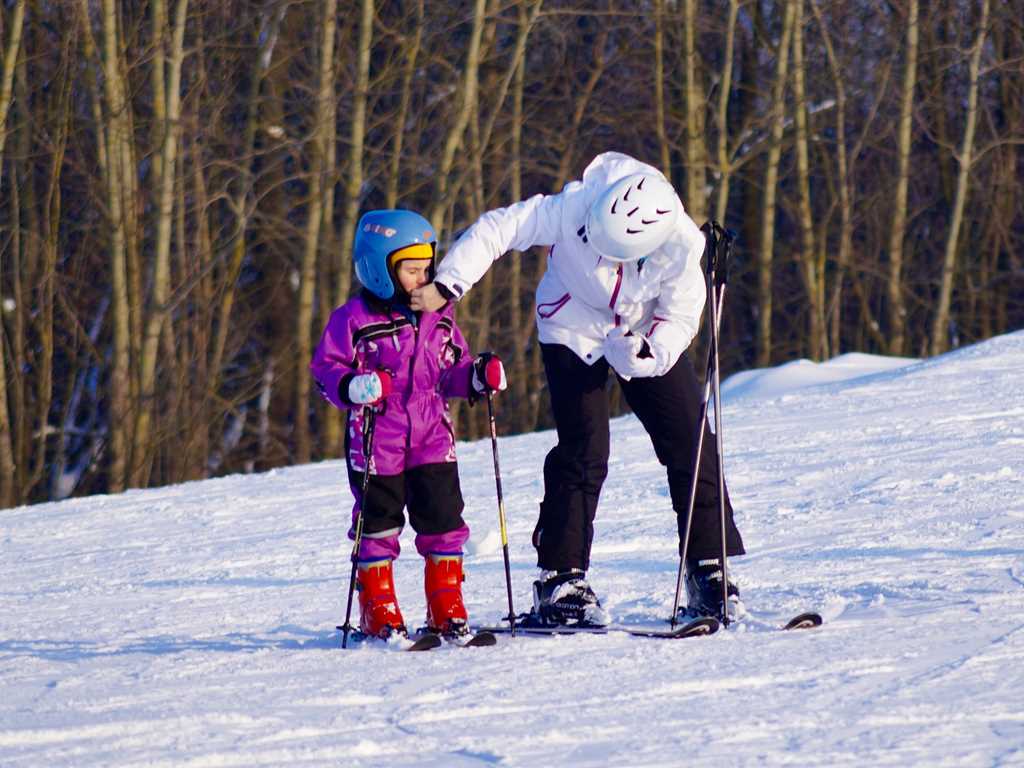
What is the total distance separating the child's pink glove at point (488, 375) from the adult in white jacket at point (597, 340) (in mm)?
227

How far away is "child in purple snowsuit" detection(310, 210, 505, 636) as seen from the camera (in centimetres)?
495

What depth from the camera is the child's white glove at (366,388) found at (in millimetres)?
4742

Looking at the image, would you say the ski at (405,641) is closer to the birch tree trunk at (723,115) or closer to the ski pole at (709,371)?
the ski pole at (709,371)

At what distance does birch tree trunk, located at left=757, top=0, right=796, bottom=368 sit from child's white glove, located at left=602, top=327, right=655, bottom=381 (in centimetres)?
1560

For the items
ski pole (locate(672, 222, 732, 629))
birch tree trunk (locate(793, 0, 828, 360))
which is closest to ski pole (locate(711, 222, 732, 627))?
ski pole (locate(672, 222, 732, 629))

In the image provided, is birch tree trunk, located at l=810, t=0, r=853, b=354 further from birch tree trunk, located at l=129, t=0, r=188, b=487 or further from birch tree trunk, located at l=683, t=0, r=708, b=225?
birch tree trunk, located at l=129, t=0, r=188, b=487

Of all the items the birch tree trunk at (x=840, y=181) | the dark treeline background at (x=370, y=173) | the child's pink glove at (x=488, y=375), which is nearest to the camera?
the child's pink glove at (x=488, y=375)

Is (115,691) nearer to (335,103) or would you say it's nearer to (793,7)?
(335,103)

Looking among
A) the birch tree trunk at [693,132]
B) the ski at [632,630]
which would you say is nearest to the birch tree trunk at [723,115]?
the birch tree trunk at [693,132]

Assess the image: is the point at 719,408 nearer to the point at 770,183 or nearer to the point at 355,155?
the point at 355,155

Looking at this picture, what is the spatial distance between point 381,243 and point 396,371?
41cm

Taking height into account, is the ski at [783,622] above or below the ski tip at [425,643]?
below

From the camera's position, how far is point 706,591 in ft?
16.6

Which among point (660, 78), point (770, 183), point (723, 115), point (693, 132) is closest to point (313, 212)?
point (693, 132)
